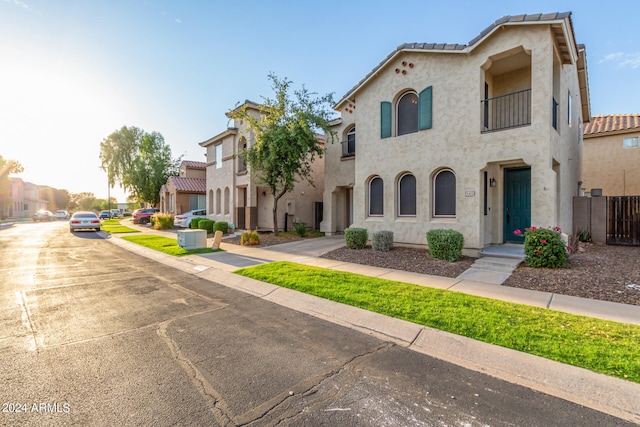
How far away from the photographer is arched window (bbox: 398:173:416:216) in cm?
1154

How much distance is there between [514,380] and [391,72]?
1154 cm

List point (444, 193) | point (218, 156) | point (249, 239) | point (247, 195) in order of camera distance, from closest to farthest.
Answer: point (444, 193), point (249, 239), point (247, 195), point (218, 156)

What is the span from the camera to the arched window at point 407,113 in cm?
1167

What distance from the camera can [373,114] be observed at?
501 inches

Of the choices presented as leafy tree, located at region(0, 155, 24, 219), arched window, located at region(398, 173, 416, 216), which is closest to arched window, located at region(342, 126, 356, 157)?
arched window, located at region(398, 173, 416, 216)

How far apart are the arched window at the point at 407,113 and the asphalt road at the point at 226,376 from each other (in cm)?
893

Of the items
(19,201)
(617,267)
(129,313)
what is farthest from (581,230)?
(19,201)

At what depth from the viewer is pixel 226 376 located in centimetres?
344

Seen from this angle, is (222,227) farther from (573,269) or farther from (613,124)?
(613,124)

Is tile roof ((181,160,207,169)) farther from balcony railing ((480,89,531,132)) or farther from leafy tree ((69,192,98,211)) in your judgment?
leafy tree ((69,192,98,211))

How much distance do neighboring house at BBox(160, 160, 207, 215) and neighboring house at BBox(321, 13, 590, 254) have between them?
69.5ft

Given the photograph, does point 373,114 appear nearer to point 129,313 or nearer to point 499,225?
point 499,225

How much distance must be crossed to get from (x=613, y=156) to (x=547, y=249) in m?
15.7

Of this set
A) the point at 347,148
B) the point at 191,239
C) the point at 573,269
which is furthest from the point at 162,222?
the point at 573,269
